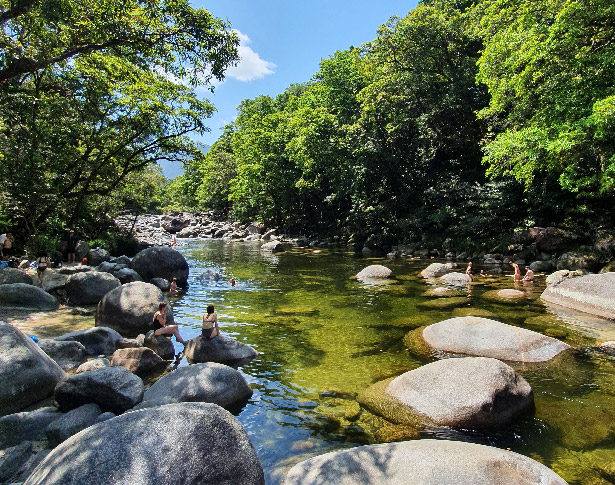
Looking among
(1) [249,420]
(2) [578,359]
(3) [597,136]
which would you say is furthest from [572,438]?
(3) [597,136]

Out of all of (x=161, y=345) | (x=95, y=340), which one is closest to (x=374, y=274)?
(x=161, y=345)

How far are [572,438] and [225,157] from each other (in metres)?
63.2

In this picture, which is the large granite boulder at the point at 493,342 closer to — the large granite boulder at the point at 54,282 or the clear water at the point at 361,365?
the clear water at the point at 361,365

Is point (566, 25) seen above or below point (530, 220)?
above

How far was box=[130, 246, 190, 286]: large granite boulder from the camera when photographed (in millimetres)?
18812

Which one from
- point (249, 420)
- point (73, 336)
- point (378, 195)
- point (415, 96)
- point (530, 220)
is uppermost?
point (415, 96)

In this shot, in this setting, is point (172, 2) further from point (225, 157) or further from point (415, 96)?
point (225, 157)

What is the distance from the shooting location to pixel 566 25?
14.0 metres

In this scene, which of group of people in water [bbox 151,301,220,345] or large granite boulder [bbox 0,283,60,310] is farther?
large granite boulder [bbox 0,283,60,310]

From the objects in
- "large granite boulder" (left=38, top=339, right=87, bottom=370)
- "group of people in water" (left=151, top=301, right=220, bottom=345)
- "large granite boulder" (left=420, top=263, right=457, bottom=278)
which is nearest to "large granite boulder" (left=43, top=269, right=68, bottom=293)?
"group of people in water" (left=151, top=301, right=220, bottom=345)

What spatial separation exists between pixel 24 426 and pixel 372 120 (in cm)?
3134

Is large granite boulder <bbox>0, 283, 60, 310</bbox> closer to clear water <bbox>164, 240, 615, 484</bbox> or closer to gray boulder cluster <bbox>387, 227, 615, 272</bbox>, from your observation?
clear water <bbox>164, 240, 615, 484</bbox>

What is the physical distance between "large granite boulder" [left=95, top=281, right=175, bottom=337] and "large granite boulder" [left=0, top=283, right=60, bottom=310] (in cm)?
269

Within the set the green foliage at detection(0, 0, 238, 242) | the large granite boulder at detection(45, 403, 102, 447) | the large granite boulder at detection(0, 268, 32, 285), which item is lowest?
the large granite boulder at detection(45, 403, 102, 447)
